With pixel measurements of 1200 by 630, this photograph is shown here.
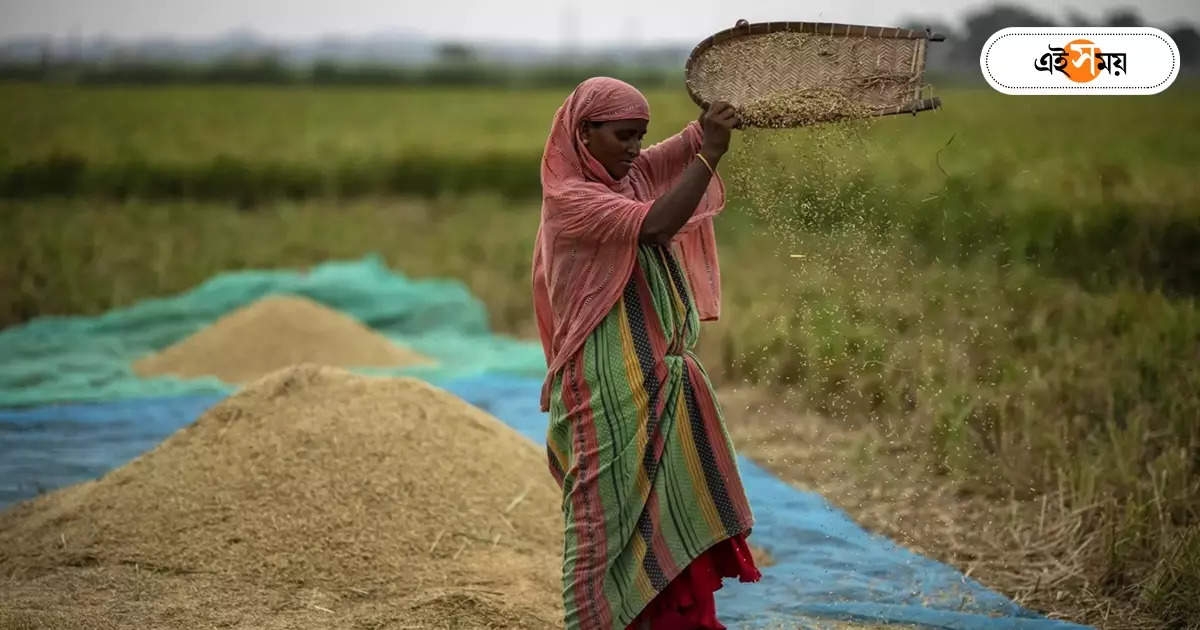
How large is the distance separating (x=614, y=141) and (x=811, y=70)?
1.68 feet

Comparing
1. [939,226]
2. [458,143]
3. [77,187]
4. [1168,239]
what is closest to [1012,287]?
[1168,239]

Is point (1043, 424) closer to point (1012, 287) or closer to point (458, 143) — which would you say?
point (1012, 287)

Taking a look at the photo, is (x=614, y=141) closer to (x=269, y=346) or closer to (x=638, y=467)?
(x=638, y=467)

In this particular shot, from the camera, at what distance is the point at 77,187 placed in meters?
11.9

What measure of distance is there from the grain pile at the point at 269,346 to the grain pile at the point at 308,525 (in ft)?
6.96

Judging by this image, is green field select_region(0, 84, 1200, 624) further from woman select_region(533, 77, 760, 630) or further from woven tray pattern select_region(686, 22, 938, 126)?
woman select_region(533, 77, 760, 630)

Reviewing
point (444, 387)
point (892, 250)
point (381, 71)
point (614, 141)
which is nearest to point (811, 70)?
point (614, 141)

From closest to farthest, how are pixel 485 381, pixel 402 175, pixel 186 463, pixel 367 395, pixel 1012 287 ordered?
pixel 186 463
pixel 367 395
pixel 1012 287
pixel 485 381
pixel 402 175

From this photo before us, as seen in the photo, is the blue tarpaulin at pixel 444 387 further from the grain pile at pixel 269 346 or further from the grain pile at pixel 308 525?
the grain pile at pixel 308 525

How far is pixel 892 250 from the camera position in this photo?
4184mm

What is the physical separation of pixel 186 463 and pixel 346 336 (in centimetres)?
265

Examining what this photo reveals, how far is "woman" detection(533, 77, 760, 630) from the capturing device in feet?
9.20

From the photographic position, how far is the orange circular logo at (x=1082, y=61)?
5336 mm

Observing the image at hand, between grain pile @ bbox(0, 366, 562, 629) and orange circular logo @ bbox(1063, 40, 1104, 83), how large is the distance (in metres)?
2.59
